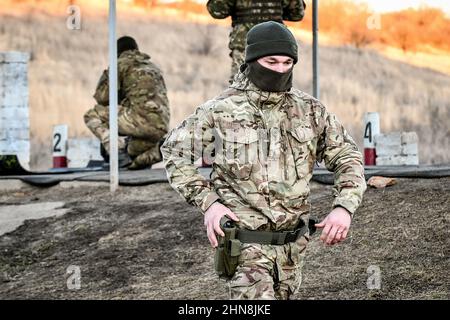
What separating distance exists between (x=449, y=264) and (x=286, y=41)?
14.1 ft

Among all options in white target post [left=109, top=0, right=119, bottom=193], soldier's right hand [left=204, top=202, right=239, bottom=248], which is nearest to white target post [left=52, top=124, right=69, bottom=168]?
white target post [left=109, top=0, right=119, bottom=193]

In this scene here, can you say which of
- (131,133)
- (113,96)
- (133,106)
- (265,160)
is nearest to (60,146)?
(131,133)

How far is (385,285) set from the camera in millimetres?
8305

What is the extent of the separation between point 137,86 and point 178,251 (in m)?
4.57

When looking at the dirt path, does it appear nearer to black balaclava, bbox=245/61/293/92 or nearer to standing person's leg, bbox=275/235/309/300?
standing person's leg, bbox=275/235/309/300

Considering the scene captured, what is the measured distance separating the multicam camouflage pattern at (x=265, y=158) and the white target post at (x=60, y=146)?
1485cm

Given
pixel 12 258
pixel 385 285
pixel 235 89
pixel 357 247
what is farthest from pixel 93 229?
pixel 235 89

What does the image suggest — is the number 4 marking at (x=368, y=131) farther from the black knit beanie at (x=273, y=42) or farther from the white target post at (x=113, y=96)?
the black knit beanie at (x=273, y=42)

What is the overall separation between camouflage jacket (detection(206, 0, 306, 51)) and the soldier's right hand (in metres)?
8.01

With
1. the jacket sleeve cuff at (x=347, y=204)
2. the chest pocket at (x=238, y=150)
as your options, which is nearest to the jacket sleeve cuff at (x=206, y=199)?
the chest pocket at (x=238, y=150)

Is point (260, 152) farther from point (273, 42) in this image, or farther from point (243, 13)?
point (243, 13)

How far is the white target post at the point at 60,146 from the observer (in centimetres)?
1950

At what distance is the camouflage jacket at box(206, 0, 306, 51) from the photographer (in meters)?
12.5
